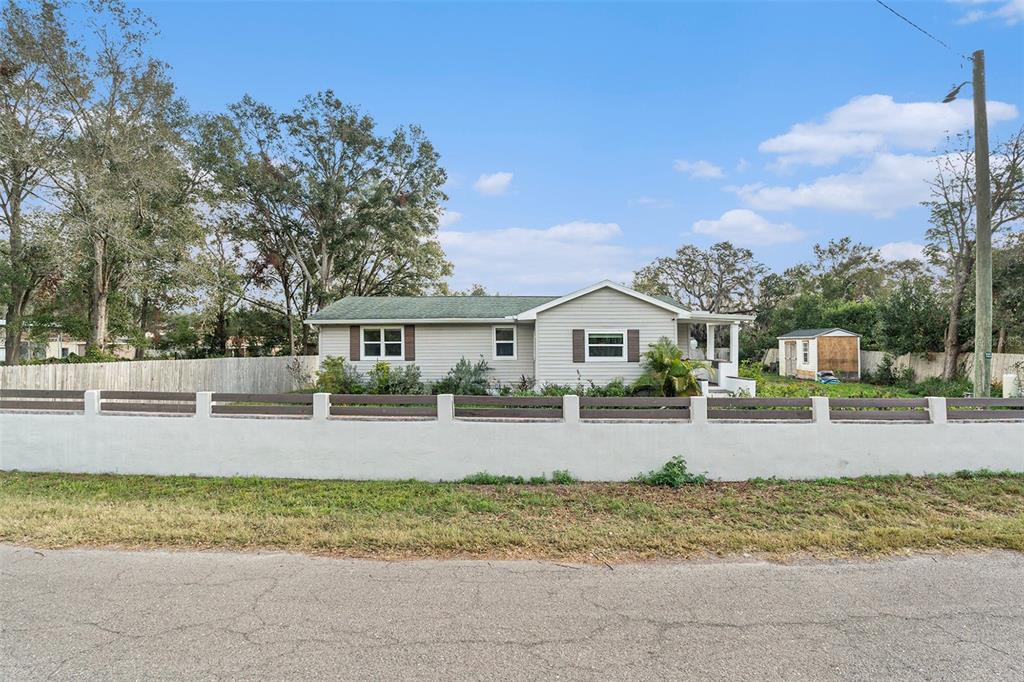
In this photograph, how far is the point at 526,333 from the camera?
15.5m

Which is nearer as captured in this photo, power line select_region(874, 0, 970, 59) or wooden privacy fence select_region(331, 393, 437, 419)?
wooden privacy fence select_region(331, 393, 437, 419)

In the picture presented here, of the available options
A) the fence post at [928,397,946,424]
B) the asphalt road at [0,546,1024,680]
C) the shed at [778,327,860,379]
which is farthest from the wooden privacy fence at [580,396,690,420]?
the shed at [778,327,860,379]

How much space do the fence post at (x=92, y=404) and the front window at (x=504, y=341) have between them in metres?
10.1

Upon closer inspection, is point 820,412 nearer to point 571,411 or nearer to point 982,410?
point 982,410

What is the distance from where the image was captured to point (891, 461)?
638 centimetres

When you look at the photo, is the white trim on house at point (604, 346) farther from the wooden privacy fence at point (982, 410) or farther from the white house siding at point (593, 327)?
the wooden privacy fence at point (982, 410)

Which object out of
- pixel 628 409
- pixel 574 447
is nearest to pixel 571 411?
pixel 574 447

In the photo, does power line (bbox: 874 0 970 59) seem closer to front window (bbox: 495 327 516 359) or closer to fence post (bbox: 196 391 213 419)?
front window (bbox: 495 327 516 359)

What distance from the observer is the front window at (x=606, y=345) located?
1412 cm

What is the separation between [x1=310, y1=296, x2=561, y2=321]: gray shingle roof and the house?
3 cm

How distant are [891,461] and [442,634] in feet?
20.7

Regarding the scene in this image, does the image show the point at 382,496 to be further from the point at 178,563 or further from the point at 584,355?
the point at 584,355

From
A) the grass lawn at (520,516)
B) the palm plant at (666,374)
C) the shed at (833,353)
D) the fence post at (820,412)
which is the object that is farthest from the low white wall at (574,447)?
the shed at (833,353)

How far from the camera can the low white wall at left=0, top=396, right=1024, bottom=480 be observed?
6.36m
